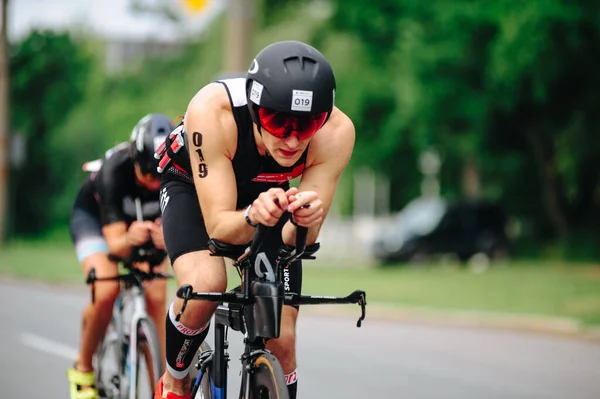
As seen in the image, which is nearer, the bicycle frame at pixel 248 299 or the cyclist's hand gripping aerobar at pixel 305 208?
the cyclist's hand gripping aerobar at pixel 305 208

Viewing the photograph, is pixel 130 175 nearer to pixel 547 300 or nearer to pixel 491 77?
pixel 547 300

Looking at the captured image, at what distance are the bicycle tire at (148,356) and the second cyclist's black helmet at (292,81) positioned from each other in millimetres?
2345

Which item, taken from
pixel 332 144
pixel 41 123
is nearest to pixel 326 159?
pixel 332 144

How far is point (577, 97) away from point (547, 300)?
9.77 meters

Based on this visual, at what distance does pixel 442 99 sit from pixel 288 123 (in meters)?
22.6

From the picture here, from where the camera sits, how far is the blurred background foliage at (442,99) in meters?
23.2

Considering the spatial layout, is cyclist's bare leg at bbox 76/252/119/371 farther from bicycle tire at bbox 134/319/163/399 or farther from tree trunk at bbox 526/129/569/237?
tree trunk at bbox 526/129/569/237

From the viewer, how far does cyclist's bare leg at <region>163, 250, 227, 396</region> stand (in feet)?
15.1

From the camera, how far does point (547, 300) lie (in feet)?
54.9

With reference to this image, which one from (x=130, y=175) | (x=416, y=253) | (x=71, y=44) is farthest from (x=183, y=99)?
(x=130, y=175)

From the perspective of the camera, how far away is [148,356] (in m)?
6.32

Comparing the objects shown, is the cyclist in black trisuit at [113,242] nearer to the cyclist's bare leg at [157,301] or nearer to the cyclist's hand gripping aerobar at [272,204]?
the cyclist's bare leg at [157,301]

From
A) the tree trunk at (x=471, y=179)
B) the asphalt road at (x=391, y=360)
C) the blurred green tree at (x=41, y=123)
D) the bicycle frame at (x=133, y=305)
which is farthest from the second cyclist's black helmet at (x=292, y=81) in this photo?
the blurred green tree at (x=41, y=123)

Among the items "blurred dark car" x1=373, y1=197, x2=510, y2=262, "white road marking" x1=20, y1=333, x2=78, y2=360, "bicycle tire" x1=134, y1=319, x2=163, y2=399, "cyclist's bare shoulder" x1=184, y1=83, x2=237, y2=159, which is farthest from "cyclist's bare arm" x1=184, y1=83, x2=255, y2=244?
"blurred dark car" x1=373, y1=197, x2=510, y2=262
